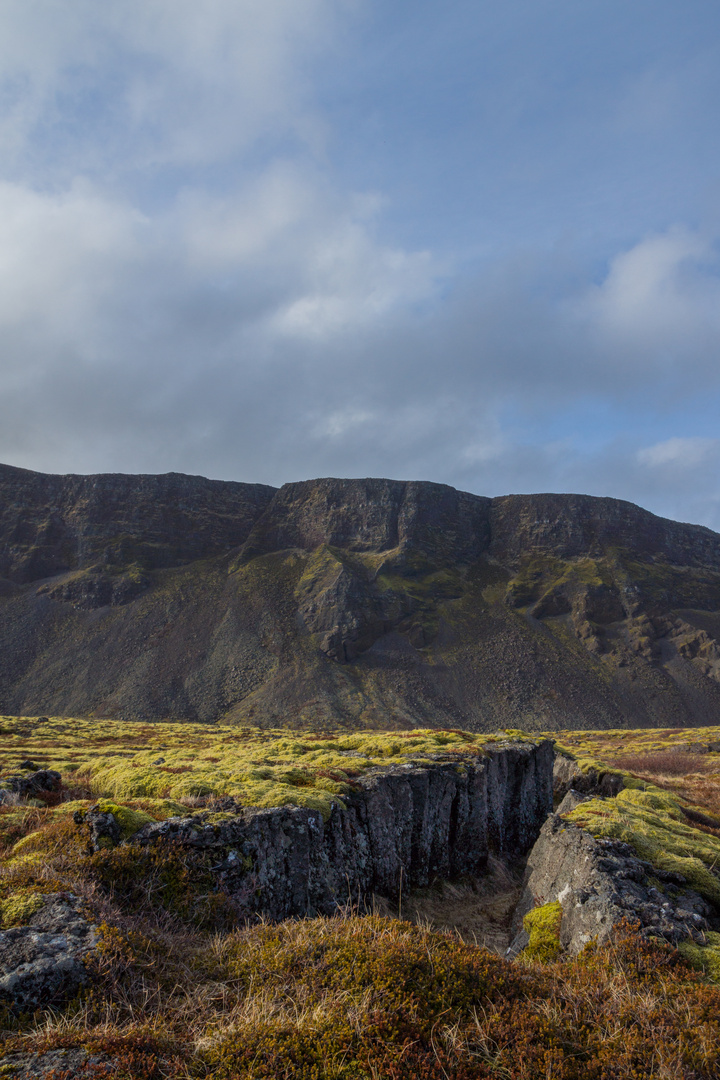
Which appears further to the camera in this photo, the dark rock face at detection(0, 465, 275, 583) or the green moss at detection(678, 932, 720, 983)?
the dark rock face at detection(0, 465, 275, 583)

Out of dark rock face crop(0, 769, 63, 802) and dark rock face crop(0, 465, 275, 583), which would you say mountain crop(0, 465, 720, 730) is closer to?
dark rock face crop(0, 465, 275, 583)

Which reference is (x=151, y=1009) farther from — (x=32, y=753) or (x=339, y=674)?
(x=339, y=674)

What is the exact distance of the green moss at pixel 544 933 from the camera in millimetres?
11492

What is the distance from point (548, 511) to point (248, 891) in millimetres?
162738

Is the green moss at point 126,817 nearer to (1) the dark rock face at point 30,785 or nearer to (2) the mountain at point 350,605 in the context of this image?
(1) the dark rock face at point 30,785

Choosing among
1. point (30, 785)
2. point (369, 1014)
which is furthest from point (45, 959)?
point (30, 785)

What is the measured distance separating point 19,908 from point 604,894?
37.1 feet

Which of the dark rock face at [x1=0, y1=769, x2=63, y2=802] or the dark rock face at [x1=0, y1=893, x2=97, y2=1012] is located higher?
the dark rock face at [x1=0, y1=893, x2=97, y2=1012]

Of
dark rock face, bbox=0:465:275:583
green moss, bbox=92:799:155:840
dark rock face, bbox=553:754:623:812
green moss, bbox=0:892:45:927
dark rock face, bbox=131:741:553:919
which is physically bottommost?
dark rock face, bbox=553:754:623:812

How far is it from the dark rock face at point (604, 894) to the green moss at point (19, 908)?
9922 mm

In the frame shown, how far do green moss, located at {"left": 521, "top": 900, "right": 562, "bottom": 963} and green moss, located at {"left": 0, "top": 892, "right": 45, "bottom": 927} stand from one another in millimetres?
9496

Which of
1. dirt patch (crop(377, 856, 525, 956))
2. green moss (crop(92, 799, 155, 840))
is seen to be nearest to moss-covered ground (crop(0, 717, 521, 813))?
green moss (crop(92, 799, 155, 840))

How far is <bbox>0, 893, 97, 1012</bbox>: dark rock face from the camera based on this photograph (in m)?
6.15

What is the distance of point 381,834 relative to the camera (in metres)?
17.6
